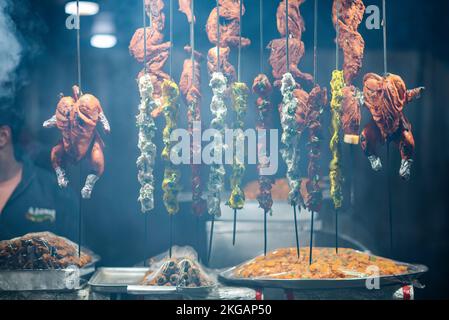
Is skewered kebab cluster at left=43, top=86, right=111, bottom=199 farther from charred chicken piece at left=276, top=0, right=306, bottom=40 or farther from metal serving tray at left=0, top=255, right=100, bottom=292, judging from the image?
charred chicken piece at left=276, top=0, right=306, bottom=40

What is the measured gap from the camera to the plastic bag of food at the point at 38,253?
4164mm

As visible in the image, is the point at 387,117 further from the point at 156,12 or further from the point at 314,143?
the point at 156,12

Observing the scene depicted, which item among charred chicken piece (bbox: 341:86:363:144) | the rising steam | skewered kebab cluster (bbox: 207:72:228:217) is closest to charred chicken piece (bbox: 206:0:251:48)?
skewered kebab cluster (bbox: 207:72:228:217)

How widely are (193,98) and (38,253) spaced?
4.98 feet

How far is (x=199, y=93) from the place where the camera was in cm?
416

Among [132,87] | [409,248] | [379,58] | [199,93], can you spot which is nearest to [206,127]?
[199,93]

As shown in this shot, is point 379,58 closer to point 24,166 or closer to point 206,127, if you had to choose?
point 206,127

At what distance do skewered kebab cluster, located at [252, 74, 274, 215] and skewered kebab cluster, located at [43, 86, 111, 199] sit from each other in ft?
3.50

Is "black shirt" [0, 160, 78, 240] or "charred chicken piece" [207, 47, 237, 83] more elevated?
"charred chicken piece" [207, 47, 237, 83]

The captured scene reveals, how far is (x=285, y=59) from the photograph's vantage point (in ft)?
13.9

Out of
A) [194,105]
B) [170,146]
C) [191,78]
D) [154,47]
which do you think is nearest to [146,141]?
[170,146]

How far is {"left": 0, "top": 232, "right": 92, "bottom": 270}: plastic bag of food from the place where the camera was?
416 cm

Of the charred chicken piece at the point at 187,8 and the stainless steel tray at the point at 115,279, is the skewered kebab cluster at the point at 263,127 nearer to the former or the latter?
the charred chicken piece at the point at 187,8

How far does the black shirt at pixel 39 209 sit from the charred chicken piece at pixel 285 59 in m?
1.70
